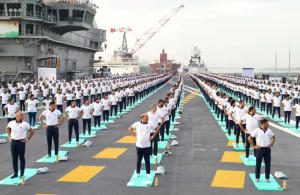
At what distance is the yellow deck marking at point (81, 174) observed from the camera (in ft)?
34.7

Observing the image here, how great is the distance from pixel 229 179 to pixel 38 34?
49.2 metres

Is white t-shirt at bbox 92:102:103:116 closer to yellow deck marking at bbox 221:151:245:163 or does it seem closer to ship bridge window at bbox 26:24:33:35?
yellow deck marking at bbox 221:151:245:163

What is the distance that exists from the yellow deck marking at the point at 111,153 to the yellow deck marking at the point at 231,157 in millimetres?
4179

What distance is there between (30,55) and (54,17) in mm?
9588

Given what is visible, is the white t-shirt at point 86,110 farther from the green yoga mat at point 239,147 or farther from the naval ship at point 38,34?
the naval ship at point 38,34

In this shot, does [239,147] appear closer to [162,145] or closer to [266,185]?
[162,145]

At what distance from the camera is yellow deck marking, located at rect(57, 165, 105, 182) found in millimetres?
10562

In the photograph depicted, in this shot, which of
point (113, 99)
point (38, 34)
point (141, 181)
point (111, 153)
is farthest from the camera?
point (38, 34)

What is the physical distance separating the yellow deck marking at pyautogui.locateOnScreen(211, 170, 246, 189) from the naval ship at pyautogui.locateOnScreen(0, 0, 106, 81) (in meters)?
44.4

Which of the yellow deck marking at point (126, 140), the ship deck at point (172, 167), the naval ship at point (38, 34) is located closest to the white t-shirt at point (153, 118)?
the ship deck at point (172, 167)

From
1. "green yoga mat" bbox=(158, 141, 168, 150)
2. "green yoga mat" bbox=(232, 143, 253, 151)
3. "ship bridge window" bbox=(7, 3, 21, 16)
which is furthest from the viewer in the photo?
"ship bridge window" bbox=(7, 3, 21, 16)

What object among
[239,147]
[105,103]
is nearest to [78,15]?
[105,103]

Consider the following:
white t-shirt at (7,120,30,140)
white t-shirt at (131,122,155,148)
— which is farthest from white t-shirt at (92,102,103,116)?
white t-shirt at (131,122,155,148)

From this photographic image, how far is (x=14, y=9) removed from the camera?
5041 centimetres
